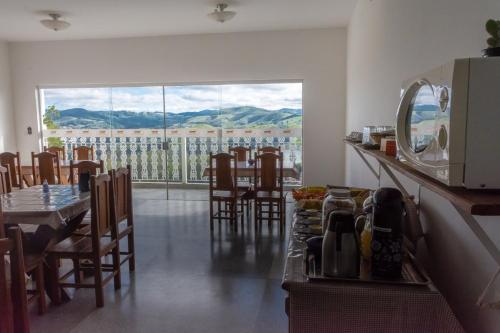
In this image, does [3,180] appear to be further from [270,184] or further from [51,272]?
[270,184]

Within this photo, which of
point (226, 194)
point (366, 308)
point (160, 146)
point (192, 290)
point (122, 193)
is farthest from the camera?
point (160, 146)

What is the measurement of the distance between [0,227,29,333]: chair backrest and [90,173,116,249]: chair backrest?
1000mm

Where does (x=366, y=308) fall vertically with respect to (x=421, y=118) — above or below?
below

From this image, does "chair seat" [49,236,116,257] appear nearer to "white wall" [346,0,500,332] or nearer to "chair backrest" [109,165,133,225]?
"chair backrest" [109,165,133,225]

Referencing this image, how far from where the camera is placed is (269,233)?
426 cm

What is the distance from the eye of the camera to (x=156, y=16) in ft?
16.8

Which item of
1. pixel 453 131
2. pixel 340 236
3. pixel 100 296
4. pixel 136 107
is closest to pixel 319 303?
pixel 340 236

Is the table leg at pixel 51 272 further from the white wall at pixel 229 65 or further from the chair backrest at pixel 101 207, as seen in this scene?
the white wall at pixel 229 65

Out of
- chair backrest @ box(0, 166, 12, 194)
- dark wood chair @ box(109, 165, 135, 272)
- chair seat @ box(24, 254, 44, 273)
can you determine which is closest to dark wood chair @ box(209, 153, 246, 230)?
dark wood chair @ box(109, 165, 135, 272)

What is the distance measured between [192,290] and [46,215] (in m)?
1.22

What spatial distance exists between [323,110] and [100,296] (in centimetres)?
458

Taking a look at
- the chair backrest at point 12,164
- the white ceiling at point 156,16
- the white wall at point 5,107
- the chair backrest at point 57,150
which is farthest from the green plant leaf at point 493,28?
the white wall at point 5,107

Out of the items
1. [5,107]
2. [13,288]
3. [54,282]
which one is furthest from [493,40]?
[5,107]

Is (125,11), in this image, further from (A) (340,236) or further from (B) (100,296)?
(A) (340,236)
